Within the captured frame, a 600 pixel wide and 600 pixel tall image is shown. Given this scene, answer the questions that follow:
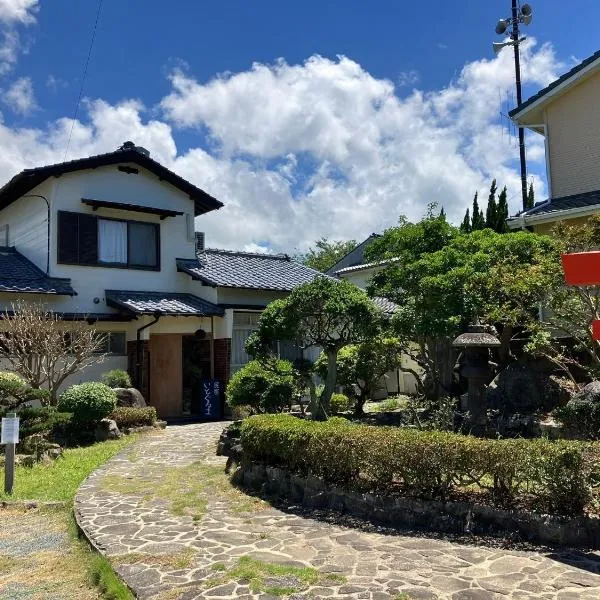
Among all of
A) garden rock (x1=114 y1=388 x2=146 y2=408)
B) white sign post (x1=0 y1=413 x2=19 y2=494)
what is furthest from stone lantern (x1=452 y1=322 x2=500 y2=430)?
garden rock (x1=114 y1=388 x2=146 y2=408)

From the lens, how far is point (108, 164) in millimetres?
18172

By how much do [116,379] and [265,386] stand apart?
17.7ft

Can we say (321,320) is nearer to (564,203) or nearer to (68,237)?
(564,203)

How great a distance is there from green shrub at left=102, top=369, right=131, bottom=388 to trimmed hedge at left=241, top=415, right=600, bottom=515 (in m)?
8.35

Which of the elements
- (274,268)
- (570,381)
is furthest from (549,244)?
(274,268)

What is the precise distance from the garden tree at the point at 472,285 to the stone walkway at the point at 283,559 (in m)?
5.96

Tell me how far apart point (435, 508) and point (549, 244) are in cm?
750

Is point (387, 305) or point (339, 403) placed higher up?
point (387, 305)

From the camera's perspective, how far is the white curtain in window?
17891mm

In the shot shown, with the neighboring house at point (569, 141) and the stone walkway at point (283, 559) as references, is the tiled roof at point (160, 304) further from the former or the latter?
the neighboring house at point (569, 141)

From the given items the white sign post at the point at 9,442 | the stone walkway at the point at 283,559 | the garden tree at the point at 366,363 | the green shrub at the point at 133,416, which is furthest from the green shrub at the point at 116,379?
the stone walkway at the point at 283,559

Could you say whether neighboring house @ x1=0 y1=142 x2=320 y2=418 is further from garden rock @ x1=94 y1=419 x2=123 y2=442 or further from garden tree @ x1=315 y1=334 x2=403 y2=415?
garden tree @ x1=315 y1=334 x2=403 y2=415

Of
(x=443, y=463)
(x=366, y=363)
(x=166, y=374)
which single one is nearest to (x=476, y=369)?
(x=443, y=463)

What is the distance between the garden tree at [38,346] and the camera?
13.5 meters
